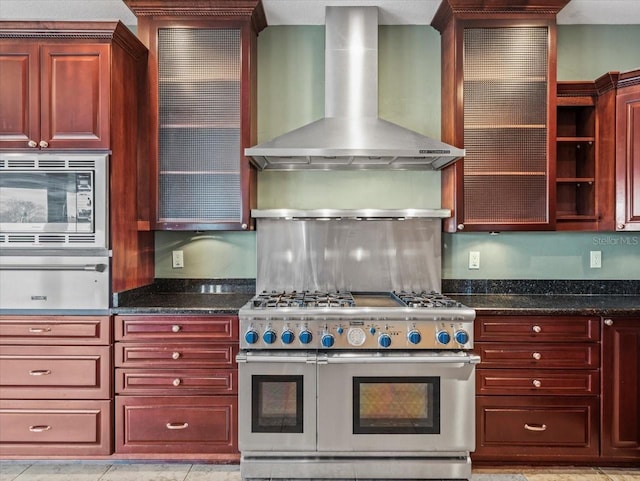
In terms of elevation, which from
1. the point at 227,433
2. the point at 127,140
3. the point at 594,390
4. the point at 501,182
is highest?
the point at 127,140

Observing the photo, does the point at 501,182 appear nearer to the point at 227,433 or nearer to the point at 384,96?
the point at 384,96

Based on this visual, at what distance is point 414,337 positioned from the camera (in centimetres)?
219

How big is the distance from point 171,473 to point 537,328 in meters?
2.11

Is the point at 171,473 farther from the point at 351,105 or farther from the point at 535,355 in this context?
the point at 351,105

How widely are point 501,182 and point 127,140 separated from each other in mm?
2225

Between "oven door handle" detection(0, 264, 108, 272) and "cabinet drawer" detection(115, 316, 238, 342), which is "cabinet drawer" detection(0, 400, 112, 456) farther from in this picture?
"oven door handle" detection(0, 264, 108, 272)

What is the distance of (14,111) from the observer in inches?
90.2

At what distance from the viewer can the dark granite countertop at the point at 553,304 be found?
2.28m

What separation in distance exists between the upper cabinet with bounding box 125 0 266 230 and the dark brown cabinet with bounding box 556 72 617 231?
1959mm

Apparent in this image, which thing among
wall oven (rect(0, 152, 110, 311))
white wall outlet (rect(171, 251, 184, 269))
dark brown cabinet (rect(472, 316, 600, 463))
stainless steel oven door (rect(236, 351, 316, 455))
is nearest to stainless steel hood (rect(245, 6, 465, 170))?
white wall outlet (rect(171, 251, 184, 269))

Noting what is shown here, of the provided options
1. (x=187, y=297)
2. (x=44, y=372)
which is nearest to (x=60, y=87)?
(x=187, y=297)

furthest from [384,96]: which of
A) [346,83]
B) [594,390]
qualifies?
[594,390]

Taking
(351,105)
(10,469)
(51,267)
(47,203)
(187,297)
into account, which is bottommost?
(10,469)

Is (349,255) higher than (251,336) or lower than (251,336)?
higher
